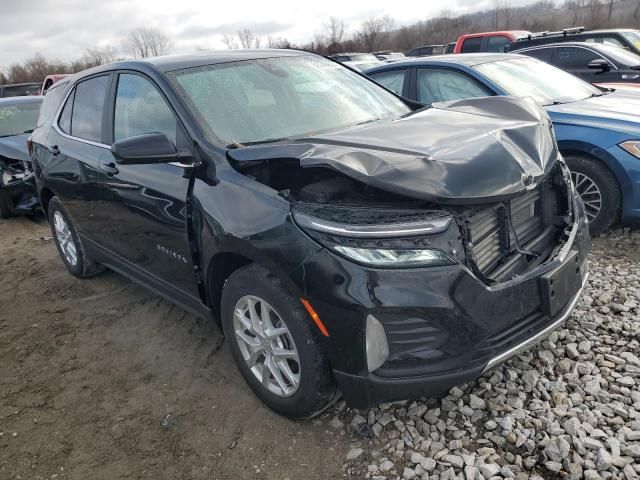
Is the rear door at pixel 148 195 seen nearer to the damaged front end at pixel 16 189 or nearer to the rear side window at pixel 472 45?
the damaged front end at pixel 16 189

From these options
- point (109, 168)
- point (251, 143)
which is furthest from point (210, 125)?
point (109, 168)

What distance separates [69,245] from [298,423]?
10.4 feet

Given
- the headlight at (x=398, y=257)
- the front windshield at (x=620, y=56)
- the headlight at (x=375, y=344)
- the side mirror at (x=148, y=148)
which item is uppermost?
the side mirror at (x=148, y=148)

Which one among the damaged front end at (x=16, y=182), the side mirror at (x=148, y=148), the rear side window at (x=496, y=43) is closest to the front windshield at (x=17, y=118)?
the damaged front end at (x=16, y=182)

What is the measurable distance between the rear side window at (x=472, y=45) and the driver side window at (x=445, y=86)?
315 inches

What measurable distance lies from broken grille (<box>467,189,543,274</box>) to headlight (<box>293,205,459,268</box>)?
0.18 m

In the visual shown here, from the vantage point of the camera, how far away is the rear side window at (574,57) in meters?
8.34

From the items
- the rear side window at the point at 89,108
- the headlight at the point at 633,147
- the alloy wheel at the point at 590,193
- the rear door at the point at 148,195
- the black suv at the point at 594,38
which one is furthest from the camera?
the black suv at the point at 594,38

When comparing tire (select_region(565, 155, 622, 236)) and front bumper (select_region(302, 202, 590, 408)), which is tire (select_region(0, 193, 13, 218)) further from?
tire (select_region(565, 155, 622, 236))

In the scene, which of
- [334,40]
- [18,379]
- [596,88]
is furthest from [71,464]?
[334,40]

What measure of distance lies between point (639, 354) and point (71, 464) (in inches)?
116

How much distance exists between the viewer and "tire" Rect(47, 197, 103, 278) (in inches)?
179

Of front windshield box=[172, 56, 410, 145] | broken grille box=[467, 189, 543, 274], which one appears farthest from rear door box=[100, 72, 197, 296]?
broken grille box=[467, 189, 543, 274]

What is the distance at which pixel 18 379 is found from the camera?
3.30 metres
